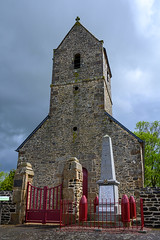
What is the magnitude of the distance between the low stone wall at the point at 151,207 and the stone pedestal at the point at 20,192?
4.50 metres

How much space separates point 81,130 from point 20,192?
5.43 m

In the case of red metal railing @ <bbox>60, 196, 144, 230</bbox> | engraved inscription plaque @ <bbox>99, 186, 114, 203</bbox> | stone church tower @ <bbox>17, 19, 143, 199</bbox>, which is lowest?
red metal railing @ <bbox>60, 196, 144, 230</bbox>

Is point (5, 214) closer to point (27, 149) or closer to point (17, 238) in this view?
point (17, 238)

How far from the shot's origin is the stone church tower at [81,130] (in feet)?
36.0

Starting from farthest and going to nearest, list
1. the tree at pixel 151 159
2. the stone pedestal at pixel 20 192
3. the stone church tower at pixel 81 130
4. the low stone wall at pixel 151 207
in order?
the tree at pixel 151 159
the stone church tower at pixel 81 130
the stone pedestal at pixel 20 192
the low stone wall at pixel 151 207

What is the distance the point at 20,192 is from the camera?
8.24 meters

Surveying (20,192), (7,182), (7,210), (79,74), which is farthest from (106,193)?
(7,182)

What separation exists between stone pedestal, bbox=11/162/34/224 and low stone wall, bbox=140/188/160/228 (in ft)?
14.8

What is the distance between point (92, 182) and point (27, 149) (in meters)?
4.45

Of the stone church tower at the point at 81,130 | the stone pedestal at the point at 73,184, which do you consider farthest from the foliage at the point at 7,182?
the stone pedestal at the point at 73,184

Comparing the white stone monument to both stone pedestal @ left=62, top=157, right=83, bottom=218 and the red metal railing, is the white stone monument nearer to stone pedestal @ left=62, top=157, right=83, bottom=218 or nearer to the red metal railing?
the red metal railing

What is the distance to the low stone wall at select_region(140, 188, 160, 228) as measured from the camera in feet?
23.5

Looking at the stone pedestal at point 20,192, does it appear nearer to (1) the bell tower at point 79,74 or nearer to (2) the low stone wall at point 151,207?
(2) the low stone wall at point 151,207

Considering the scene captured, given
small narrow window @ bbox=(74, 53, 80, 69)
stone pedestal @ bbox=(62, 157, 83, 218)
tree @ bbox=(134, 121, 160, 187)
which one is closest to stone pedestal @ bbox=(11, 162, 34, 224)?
stone pedestal @ bbox=(62, 157, 83, 218)
